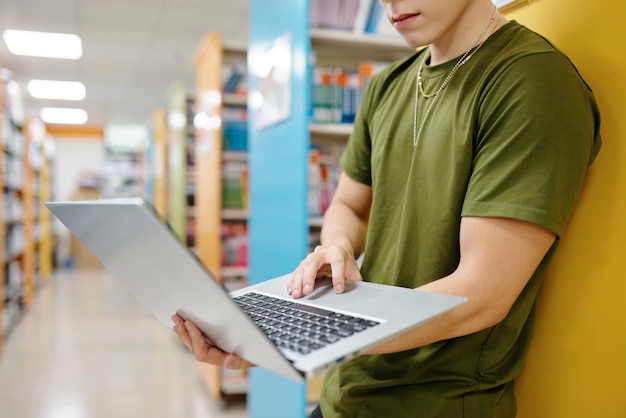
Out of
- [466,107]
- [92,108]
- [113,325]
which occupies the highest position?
[92,108]

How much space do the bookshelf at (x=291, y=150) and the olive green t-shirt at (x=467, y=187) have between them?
1.16 metres

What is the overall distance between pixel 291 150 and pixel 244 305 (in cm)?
152

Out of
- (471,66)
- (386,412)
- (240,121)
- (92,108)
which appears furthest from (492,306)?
(92,108)

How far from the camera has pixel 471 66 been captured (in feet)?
2.93

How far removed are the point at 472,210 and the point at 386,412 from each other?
39 cm

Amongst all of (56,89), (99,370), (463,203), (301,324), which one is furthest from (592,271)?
(56,89)

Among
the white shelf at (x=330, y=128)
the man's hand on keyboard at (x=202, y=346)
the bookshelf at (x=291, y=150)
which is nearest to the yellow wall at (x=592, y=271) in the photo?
the man's hand on keyboard at (x=202, y=346)

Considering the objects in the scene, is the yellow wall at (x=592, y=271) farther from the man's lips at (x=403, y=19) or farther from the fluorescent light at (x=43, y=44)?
the fluorescent light at (x=43, y=44)

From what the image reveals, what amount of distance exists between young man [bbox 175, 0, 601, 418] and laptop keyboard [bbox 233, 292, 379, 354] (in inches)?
2.5

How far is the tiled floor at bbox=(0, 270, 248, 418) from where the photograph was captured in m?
3.38

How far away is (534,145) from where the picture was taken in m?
0.73

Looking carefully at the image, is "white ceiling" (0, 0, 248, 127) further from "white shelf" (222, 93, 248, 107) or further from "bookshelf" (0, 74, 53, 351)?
"bookshelf" (0, 74, 53, 351)

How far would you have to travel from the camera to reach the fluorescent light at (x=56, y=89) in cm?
891

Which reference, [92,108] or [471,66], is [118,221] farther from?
[92,108]
